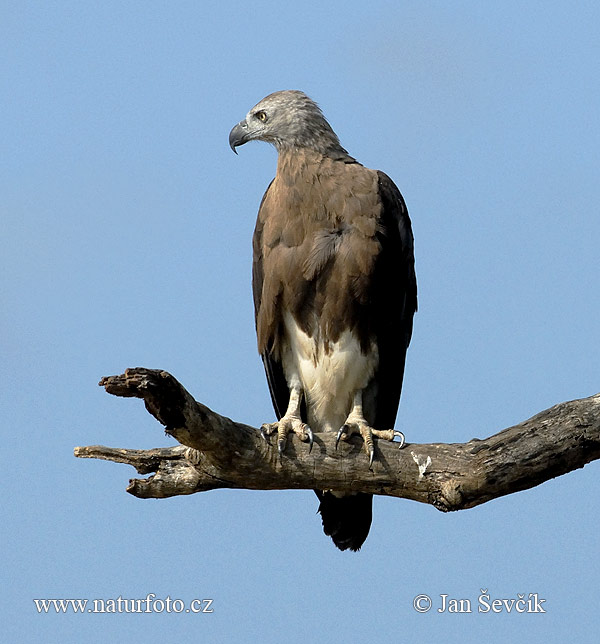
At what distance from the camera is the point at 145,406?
466 centimetres

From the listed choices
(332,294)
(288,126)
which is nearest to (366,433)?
(332,294)

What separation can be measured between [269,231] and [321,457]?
1511 millimetres

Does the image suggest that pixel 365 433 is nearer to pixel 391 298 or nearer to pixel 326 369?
pixel 326 369

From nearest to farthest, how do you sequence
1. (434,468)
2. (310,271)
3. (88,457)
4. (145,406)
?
(145,406), (88,457), (434,468), (310,271)

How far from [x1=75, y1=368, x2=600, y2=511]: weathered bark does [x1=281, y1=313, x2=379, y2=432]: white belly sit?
70 centimetres

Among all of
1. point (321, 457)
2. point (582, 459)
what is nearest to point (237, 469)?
point (321, 457)

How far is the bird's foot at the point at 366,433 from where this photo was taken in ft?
19.0

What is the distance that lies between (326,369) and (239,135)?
6.26 ft

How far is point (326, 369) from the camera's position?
6395 millimetres

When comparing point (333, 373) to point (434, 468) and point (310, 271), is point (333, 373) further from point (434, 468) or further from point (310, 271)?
point (434, 468)

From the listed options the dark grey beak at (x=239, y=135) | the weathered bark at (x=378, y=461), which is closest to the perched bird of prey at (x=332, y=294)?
the weathered bark at (x=378, y=461)

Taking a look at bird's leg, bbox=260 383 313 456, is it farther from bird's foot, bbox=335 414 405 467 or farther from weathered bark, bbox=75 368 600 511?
bird's foot, bbox=335 414 405 467

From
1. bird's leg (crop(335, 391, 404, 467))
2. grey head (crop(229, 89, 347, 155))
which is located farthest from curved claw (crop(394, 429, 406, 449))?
grey head (crop(229, 89, 347, 155))

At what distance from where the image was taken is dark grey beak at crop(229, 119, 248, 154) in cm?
716
